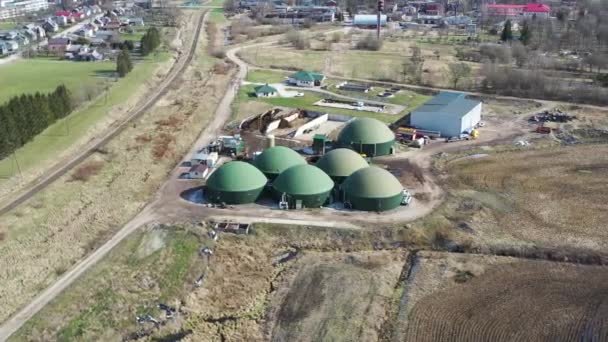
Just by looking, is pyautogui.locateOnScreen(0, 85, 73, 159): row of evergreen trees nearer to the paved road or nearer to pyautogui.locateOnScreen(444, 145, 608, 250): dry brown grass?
the paved road

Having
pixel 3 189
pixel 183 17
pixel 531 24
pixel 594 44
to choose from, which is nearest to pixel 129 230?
pixel 3 189

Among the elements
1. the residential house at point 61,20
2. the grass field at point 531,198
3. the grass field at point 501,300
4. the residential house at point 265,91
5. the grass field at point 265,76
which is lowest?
the grass field at point 501,300

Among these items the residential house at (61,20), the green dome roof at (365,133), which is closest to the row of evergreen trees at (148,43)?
the residential house at (61,20)

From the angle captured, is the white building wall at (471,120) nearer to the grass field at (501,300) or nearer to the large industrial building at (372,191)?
the large industrial building at (372,191)

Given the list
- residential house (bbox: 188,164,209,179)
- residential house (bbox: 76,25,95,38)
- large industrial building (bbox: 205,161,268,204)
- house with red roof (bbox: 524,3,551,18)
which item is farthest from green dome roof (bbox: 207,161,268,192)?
house with red roof (bbox: 524,3,551,18)

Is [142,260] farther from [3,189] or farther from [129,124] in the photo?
[129,124]

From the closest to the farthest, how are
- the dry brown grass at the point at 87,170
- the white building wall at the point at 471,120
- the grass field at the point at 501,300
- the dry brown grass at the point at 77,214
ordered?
the grass field at the point at 501,300, the dry brown grass at the point at 77,214, the dry brown grass at the point at 87,170, the white building wall at the point at 471,120

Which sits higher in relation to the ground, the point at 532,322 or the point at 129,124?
the point at 129,124
